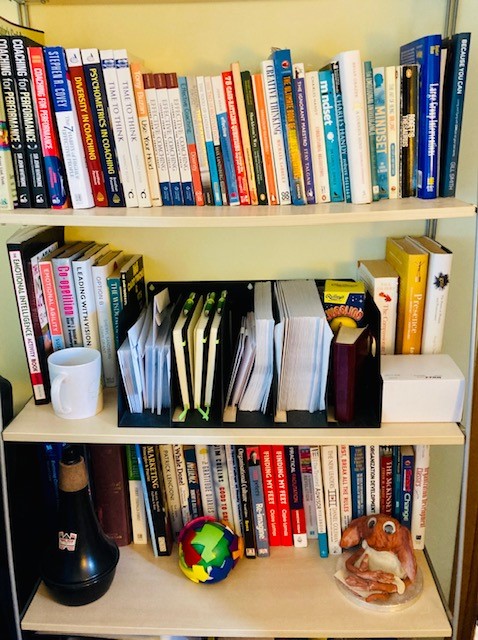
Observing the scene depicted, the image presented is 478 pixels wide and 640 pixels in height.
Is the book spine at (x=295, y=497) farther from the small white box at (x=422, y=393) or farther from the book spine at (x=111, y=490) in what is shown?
the book spine at (x=111, y=490)

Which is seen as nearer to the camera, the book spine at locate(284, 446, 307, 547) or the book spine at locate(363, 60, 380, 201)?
the book spine at locate(363, 60, 380, 201)

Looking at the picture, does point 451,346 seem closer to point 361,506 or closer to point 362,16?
point 361,506

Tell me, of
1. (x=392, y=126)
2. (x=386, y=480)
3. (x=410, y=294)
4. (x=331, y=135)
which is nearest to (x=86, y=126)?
(x=331, y=135)

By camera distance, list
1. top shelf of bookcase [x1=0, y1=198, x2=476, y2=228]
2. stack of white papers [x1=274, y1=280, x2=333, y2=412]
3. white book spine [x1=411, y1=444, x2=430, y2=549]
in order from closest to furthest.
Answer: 1. top shelf of bookcase [x1=0, y1=198, x2=476, y2=228]
2. stack of white papers [x1=274, y1=280, x2=333, y2=412]
3. white book spine [x1=411, y1=444, x2=430, y2=549]

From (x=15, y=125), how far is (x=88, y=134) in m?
0.13

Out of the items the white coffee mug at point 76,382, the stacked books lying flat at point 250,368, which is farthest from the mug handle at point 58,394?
the stacked books lying flat at point 250,368

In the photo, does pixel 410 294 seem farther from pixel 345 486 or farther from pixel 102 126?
pixel 102 126

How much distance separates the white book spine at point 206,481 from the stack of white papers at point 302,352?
0.67ft

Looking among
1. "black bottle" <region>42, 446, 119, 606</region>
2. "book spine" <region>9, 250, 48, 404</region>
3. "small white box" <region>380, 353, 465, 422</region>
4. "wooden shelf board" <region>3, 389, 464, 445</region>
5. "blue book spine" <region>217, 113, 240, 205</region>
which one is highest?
"blue book spine" <region>217, 113, 240, 205</region>

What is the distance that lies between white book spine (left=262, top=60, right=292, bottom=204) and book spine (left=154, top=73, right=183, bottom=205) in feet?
0.59

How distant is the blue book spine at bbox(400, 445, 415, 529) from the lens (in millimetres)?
1295

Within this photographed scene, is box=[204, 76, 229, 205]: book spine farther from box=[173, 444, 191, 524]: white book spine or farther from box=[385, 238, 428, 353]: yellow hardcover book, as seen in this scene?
box=[173, 444, 191, 524]: white book spine

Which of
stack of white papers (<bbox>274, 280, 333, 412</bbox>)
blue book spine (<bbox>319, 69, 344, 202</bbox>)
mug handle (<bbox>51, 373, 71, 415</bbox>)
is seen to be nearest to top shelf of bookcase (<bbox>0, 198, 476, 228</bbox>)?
blue book spine (<bbox>319, 69, 344, 202</bbox>)

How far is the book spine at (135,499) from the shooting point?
4.43 feet
